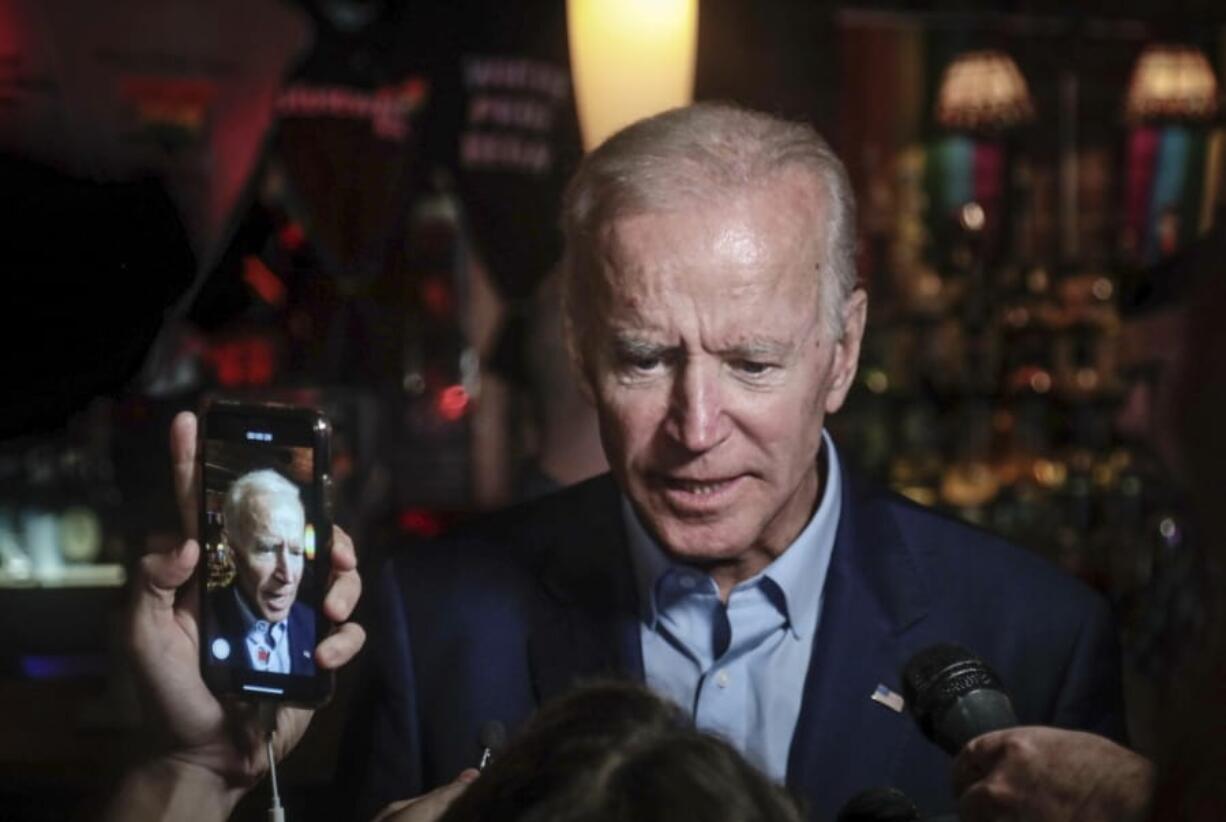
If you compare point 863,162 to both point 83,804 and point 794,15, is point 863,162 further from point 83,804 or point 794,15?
point 83,804

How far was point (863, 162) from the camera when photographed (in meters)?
5.86

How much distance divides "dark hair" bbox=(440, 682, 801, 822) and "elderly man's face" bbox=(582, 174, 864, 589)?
52 cm

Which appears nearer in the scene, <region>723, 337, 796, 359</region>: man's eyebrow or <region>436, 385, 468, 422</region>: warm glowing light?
<region>723, 337, 796, 359</region>: man's eyebrow

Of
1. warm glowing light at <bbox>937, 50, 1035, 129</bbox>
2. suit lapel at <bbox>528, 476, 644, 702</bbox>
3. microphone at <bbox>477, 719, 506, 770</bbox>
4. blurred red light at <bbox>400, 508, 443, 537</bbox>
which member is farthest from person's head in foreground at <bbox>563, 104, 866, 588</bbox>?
warm glowing light at <bbox>937, 50, 1035, 129</bbox>

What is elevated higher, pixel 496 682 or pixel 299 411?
pixel 299 411

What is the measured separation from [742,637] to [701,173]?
43 centimetres

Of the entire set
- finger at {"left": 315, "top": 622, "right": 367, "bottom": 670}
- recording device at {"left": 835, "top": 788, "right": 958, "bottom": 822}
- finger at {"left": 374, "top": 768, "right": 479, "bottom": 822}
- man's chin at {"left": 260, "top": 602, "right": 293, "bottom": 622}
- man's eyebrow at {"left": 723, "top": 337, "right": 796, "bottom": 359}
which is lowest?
finger at {"left": 374, "top": 768, "right": 479, "bottom": 822}

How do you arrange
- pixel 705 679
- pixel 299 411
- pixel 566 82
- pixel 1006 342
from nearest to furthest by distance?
pixel 299 411
pixel 705 679
pixel 566 82
pixel 1006 342

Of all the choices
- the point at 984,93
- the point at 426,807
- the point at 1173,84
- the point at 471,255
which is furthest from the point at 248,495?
the point at 471,255

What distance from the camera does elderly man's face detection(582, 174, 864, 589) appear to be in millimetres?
1601

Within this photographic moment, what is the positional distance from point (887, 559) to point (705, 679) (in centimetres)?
21

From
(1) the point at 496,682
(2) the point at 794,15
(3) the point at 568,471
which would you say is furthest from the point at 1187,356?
(2) the point at 794,15

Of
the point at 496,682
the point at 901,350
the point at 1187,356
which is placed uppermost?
the point at 1187,356

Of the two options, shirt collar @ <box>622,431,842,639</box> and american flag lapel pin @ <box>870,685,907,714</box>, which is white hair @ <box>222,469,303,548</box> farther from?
american flag lapel pin @ <box>870,685,907,714</box>
